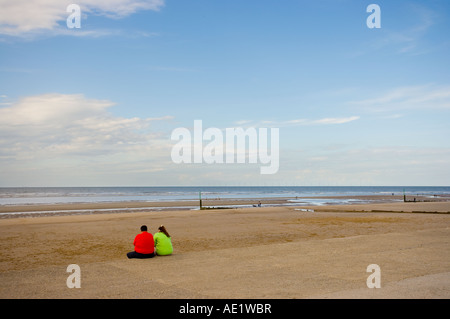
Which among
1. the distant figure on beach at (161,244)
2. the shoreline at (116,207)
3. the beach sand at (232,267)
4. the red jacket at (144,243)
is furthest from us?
the shoreline at (116,207)

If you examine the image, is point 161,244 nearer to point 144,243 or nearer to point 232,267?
point 144,243

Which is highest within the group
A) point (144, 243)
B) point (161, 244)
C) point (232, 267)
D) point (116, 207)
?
point (144, 243)

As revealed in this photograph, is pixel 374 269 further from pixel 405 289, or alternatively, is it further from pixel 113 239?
pixel 113 239

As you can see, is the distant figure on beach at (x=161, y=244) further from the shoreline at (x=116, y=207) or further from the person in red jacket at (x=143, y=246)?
the shoreline at (x=116, y=207)

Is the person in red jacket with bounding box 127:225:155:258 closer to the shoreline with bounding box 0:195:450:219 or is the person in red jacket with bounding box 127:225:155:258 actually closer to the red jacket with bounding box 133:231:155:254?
the red jacket with bounding box 133:231:155:254

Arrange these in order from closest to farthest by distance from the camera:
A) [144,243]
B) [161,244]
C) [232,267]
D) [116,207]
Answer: [232,267], [144,243], [161,244], [116,207]

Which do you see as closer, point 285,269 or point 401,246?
point 285,269

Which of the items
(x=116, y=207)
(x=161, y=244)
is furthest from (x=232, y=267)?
(x=116, y=207)

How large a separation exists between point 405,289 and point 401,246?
587 cm

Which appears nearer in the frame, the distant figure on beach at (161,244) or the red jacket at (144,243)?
the red jacket at (144,243)

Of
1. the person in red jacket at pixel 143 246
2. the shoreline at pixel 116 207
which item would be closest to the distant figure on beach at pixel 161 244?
the person in red jacket at pixel 143 246
